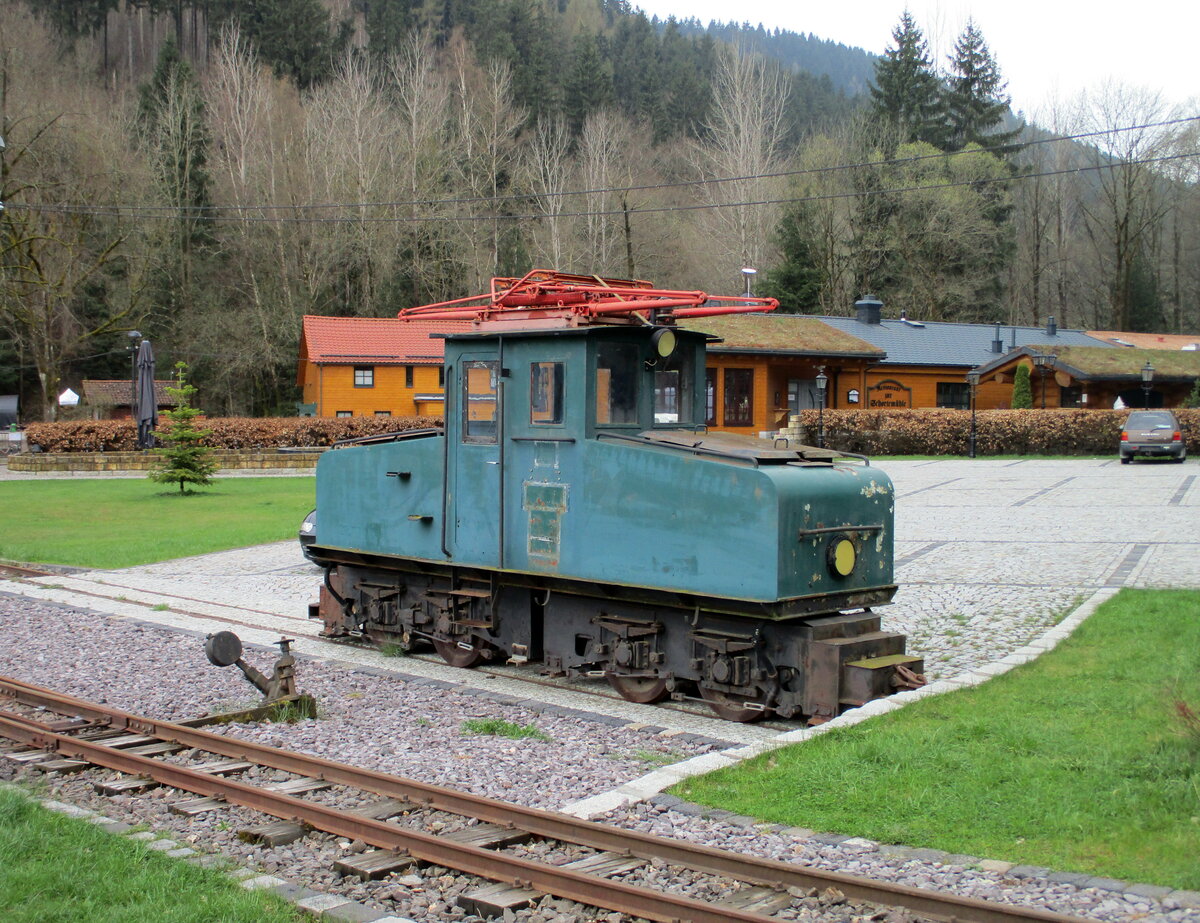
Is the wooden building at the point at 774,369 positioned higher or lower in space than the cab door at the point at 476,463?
higher

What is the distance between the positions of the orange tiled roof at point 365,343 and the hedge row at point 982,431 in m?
17.5

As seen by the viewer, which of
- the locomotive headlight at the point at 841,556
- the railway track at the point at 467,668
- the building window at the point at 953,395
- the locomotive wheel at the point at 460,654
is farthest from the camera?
the building window at the point at 953,395

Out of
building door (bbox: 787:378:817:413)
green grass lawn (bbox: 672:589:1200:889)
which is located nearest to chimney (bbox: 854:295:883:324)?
building door (bbox: 787:378:817:413)

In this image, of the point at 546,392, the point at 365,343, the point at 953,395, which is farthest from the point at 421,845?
the point at 365,343

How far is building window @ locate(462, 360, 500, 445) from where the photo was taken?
982cm

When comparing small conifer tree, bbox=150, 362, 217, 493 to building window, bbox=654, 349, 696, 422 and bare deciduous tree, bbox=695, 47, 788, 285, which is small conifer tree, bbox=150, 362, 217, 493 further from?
bare deciduous tree, bbox=695, 47, 788, 285

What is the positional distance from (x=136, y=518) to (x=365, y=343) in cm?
2472

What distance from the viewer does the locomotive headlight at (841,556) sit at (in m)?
8.35

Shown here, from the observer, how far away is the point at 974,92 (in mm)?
Answer: 67938

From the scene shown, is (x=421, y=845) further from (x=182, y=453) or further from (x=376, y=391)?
(x=376, y=391)

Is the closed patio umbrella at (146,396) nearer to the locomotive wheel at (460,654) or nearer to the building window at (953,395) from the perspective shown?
the locomotive wheel at (460,654)

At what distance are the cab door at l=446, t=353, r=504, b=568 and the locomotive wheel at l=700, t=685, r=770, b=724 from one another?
2.25 meters

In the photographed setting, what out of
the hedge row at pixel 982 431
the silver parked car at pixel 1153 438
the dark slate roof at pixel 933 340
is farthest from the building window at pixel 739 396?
the silver parked car at pixel 1153 438

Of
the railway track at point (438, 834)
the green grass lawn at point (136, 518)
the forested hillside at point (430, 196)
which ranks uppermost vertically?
the forested hillside at point (430, 196)
